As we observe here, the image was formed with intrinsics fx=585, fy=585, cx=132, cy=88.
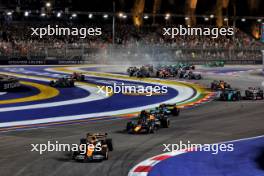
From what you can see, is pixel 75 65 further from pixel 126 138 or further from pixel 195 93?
pixel 126 138

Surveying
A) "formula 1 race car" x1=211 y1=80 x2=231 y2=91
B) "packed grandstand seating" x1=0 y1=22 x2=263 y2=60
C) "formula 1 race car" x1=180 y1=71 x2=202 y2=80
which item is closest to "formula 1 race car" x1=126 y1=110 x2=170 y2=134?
"formula 1 race car" x1=211 y1=80 x2=231 y2=91

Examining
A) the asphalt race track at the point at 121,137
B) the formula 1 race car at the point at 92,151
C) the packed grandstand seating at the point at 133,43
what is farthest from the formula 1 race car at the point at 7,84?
the packed grandstand seating at the point at 133,43

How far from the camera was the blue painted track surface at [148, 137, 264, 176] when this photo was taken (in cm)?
1460

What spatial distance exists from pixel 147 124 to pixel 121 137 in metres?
1.35

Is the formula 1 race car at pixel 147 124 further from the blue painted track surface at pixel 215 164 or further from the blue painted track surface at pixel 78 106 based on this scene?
the blue painted track surface at pixel 78 106

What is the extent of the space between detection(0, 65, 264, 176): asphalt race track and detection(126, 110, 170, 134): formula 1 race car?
31 cm

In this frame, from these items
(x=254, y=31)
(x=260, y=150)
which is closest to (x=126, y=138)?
(x=260, y=150)

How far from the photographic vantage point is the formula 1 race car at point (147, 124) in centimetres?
2089

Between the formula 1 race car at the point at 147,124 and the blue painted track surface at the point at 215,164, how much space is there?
12.7ft

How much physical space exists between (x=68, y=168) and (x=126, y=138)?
202 inches

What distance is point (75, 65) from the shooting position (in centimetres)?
6762

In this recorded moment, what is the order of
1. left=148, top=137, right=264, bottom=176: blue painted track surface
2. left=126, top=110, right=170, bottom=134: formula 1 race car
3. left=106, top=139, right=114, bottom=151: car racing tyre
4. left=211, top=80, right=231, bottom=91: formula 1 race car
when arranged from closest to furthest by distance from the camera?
left=148, top=137, right=264, bottom=176: blue painted track surface
left=106, top=139, right=114, bottom=151: car racing tyre
left=126, top=110, right=170, bottom=134: formula 1 race car
left=211, top=80, right=231, bottom=91: formula 1 race car

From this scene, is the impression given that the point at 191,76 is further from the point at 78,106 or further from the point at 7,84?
the point at 78,106

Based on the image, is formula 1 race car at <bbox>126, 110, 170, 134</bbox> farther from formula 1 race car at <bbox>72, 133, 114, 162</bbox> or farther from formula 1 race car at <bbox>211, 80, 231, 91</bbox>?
formula 1 race car at <bbox>211, 80, 231, 91</bbox>
